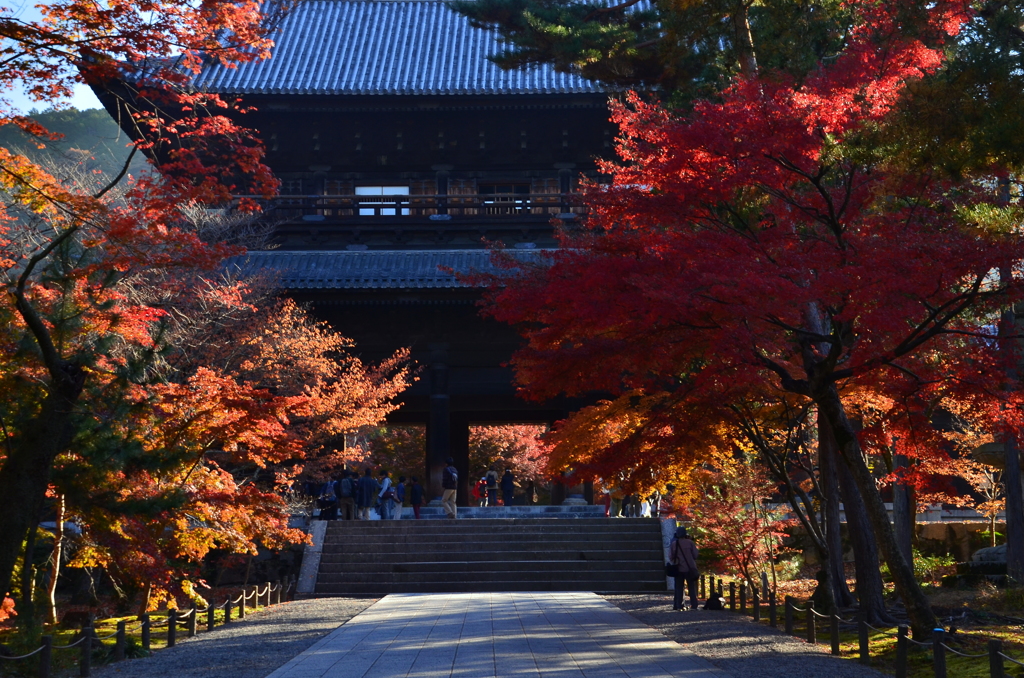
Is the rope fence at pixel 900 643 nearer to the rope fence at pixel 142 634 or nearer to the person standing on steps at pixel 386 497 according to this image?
the rope fence at pixel 142 634

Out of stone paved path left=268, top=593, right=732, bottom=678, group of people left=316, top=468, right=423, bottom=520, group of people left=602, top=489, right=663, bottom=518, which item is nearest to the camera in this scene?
stone paved path left=268, top=593, right=732, bottom=678

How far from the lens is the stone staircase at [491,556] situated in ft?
63.1

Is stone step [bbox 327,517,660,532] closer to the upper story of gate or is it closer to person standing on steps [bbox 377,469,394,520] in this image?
person standing on steps [bbox 377,469,394,520]

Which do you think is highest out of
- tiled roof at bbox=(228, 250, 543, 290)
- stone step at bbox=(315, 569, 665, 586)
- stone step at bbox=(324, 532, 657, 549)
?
tiled roof at bbox=(228, 250, 543, 290)

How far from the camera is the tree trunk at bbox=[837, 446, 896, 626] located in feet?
41.8

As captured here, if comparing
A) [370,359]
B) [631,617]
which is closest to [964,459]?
[631,617]

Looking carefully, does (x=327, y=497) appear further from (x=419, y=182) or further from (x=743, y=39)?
(x=743, y=39)

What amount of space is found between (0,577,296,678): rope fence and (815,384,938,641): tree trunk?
341 inches

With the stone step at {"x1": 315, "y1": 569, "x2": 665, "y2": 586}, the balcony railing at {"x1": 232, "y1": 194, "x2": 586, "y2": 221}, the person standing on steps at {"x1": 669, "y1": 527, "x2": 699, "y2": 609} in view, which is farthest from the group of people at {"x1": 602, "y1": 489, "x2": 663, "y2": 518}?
the balcony railing at {"x1": 232, "y1": 194, "x2": 586, "y2": 221}

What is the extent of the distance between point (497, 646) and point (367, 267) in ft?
44.8

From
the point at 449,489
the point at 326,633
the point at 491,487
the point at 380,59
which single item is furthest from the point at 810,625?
the point at 491,487

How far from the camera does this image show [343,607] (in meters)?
16.5

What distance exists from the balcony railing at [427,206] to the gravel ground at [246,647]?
11.3 metres

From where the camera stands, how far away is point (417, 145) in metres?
25.2
